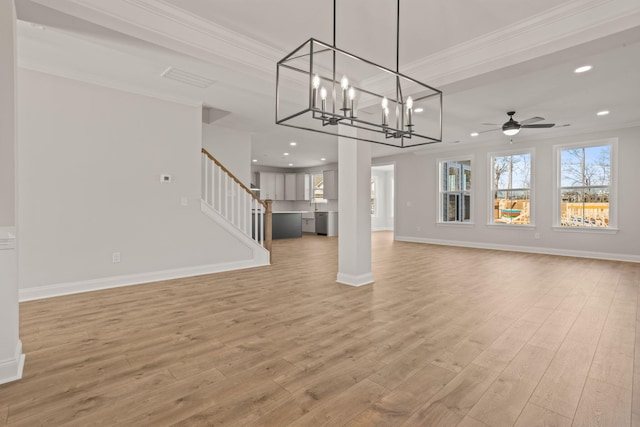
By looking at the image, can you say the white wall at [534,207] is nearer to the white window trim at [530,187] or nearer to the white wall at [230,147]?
the white window trim at [530,187]

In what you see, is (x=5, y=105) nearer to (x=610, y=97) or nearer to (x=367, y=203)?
(x=367, y=203)

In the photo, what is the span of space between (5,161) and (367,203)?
360 centimetres

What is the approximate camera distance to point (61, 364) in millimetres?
2158

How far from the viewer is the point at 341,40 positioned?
130 inches

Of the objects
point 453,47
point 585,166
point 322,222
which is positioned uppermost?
point 453,47

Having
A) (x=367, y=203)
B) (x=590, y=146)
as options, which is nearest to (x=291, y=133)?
(x=367, y=203)

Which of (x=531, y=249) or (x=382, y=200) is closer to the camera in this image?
(x=531, y=249)

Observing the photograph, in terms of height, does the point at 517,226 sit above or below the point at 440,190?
Result: below

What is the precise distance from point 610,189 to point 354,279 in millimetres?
6165

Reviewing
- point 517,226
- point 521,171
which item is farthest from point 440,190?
point 517,226

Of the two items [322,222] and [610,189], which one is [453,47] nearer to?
[610,189]

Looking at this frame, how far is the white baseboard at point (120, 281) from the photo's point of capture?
3.71 meters

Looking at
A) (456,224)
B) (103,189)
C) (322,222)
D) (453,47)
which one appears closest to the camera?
(453,47)

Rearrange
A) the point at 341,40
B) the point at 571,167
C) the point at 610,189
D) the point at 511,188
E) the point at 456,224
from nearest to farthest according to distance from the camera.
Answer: the point at 341,40 → the point at 610,189 → the point at 571,167 → the point at 511,188 → the point at 456,224
